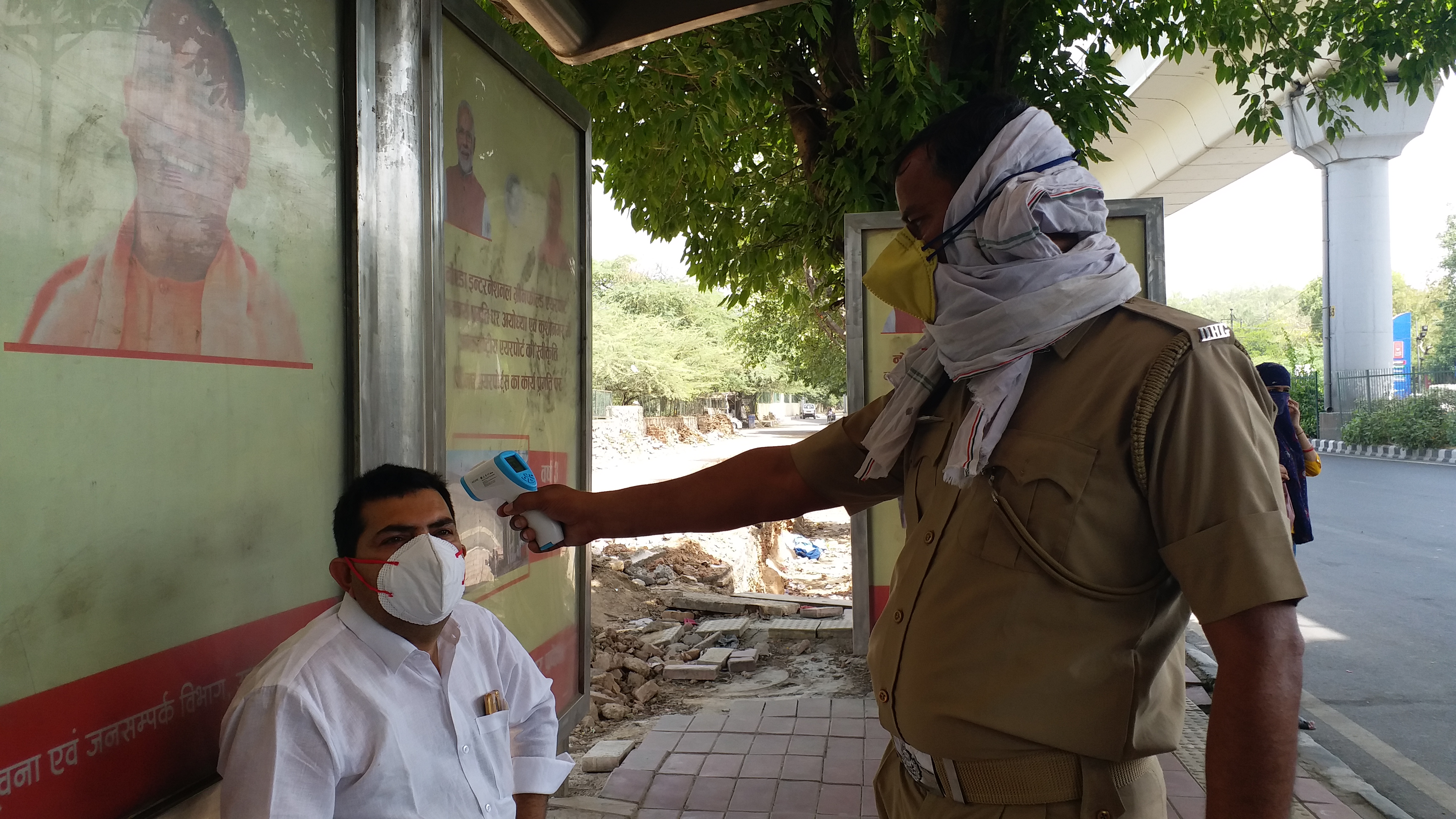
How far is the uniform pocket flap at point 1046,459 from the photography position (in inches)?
57.6

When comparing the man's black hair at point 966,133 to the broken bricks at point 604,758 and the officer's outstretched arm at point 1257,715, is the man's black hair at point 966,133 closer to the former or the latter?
the officer's outstretched arm at point 1257,715

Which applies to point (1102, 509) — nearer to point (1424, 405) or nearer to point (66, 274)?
point (66, 274)

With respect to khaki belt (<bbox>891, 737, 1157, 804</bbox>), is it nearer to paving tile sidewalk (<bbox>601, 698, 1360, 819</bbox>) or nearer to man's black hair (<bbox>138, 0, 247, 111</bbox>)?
man's black hair (<bbox>138, 0, 247, 111</bbox>)

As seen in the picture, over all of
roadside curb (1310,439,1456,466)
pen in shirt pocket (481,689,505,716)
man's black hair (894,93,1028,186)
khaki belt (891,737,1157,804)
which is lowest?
roadside curb (1310,439,1456,466)

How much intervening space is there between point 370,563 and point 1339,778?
165 inches

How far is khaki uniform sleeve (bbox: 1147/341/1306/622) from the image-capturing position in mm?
1285

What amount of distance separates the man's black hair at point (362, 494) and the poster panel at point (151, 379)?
0.31 feet

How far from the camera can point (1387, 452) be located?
20406 millimetres

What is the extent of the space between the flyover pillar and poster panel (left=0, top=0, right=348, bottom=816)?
70.6 feet

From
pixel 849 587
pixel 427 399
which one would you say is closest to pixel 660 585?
pixel 849 587

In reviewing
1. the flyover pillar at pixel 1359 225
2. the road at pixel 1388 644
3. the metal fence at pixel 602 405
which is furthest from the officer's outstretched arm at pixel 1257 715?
the metal fence at pixel 602 405

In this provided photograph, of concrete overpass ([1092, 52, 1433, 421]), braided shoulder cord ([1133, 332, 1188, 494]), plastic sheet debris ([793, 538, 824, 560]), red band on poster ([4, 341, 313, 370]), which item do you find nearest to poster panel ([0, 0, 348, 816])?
red band on poster ([4, 341, 313, 370])

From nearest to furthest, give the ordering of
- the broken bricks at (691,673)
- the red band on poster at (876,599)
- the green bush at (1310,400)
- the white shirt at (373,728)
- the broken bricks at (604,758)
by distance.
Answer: the white shirt at (373,728), the broken bricks at (604,758), the red band on poster at (876,599), the broken bricks at (691,673), the green bush at (1310,400)

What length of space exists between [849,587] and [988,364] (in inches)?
404
